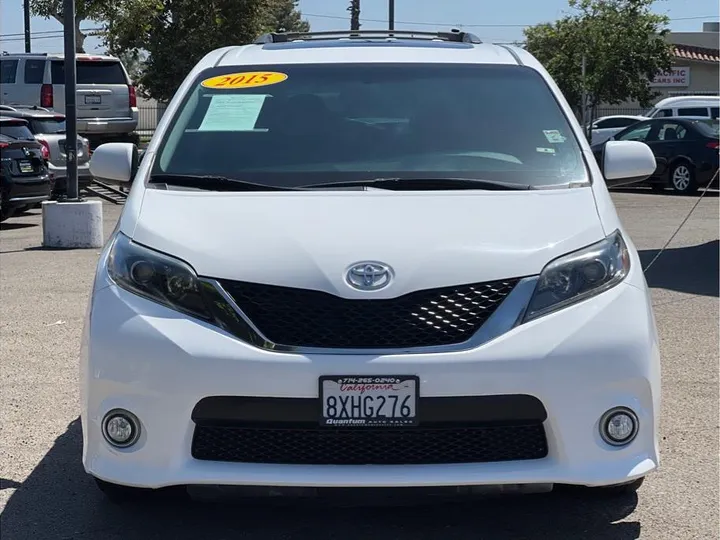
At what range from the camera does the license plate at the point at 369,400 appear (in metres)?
3.54

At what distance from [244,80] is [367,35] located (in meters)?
1.12

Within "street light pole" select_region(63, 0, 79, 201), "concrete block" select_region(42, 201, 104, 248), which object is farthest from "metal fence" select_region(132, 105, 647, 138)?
"street light pole" select_region(63, 0, 79, 201)

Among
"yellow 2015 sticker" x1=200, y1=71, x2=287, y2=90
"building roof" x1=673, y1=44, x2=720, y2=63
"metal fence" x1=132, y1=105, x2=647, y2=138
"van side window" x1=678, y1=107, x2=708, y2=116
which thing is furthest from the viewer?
"building roof" x1=673, y1=44, x2=720, y2=63

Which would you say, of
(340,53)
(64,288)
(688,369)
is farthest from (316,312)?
(64,288)

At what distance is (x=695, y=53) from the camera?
51188 millimetres

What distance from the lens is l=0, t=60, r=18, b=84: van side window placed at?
22812 millimetres

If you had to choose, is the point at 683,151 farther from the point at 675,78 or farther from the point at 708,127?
the point at 675,78

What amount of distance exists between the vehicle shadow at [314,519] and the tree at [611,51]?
3756 cm

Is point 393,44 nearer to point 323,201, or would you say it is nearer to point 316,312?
point 323,201

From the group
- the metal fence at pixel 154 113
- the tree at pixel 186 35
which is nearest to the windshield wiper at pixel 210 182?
the tree at pixel 186 35

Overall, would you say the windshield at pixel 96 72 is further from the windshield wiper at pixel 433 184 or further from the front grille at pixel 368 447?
the front grille at pixel 368 447

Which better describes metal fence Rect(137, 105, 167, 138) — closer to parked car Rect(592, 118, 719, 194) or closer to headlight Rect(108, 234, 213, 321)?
parked car Rect(592, 118, 719, 194)

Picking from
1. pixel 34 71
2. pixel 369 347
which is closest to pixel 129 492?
pixel 369 347

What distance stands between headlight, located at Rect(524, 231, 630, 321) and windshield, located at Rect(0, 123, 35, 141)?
41.1ft
